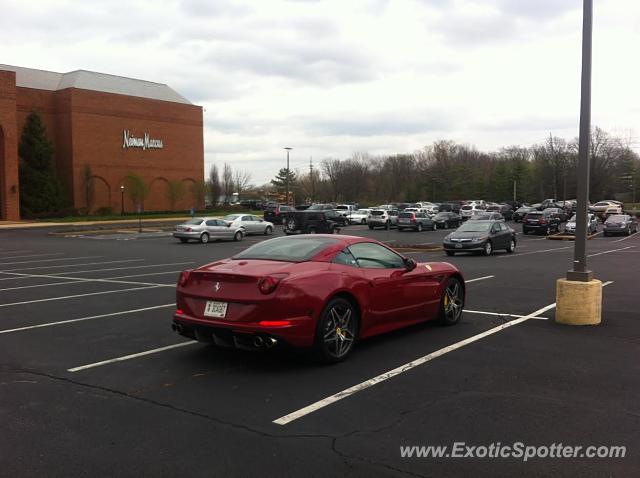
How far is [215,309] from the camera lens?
5.86 metres

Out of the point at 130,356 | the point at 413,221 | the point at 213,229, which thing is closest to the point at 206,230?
the point at 213,229

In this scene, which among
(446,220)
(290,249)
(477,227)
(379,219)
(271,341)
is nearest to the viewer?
(271,341)

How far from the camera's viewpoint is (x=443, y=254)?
23703 mm

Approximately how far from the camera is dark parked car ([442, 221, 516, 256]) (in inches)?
888

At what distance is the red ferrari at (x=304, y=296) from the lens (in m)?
5.61

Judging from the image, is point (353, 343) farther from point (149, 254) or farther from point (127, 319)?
point (149, 254)

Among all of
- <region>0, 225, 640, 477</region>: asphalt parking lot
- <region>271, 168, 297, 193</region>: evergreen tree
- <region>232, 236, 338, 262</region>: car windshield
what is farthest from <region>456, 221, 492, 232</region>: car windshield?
<region>271, 168, 297, 193</region>: evergreen tree

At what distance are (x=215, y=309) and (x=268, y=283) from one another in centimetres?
66

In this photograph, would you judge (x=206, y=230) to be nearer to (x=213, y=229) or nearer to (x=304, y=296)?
(x=213, y=229)

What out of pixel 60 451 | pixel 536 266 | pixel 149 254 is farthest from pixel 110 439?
pixel 149 254

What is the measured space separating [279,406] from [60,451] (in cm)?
171
